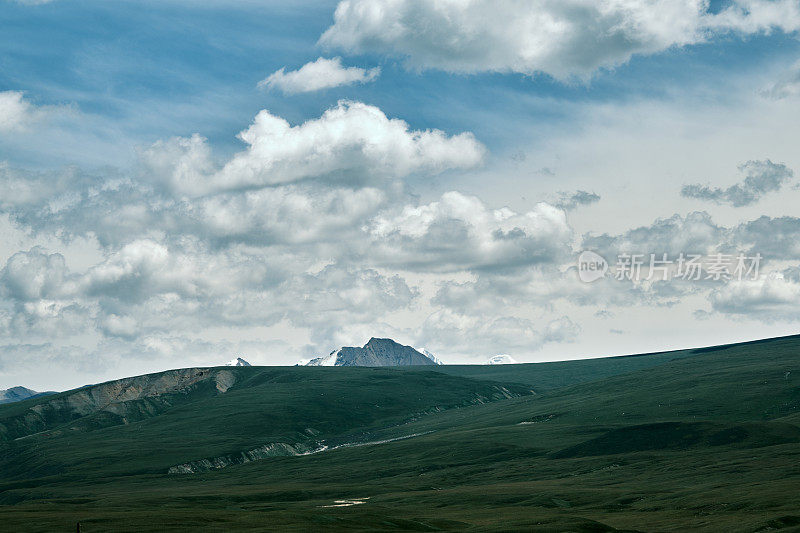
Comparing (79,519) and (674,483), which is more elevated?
(79,519)

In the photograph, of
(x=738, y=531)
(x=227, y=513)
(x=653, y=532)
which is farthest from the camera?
(x=227, y=513)

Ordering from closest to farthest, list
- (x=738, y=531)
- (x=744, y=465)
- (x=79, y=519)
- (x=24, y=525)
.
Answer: (x=738, y=531) < (x=24, y=525) < (x=79, y=519) < (x=744, y=465)

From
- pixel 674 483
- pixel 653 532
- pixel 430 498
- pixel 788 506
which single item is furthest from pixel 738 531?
pixel 430 498

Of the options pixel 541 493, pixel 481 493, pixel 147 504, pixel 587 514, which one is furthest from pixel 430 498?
pixel 147 504

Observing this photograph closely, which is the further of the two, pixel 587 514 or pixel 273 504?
pixel 273 504

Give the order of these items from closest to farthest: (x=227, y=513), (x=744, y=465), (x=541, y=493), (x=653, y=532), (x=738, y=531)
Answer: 1. (x=738, y=531)
2. (x=653, y=532)
3. (x=227, y=513)
4. (x=541, y=493)
5. (x=744, y=465)

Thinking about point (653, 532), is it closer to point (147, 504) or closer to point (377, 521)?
point (377, 521)

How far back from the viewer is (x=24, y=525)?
13512 cm

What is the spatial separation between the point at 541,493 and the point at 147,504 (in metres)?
89.5

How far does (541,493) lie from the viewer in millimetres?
181125

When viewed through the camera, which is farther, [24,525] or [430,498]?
[430,498]

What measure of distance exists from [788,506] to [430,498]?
263 feet

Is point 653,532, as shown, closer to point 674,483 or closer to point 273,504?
point 674,483

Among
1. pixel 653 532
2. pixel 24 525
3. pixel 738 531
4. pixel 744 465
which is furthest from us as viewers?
pixel 744 465
